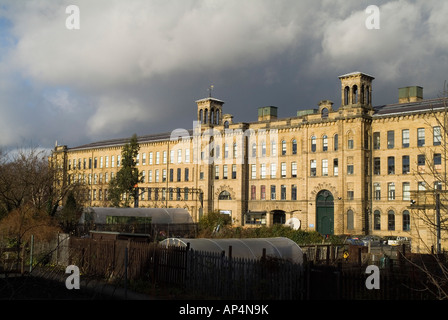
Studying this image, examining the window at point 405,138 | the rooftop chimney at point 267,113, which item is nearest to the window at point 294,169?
the rooftop chimney at point 267,113

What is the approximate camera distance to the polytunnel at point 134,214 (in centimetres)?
5333

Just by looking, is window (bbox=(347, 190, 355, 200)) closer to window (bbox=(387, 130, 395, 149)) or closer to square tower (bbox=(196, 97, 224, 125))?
window (bbox=(387, 130, 395, 149))

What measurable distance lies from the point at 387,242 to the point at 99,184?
55599 mm

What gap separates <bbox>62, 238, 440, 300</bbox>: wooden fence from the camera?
16500 millimetres

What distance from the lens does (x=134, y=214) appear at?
57.4 m

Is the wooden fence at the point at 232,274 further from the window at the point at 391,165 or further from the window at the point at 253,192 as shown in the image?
the window at the point at 253,192

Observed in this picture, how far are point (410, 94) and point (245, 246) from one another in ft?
151

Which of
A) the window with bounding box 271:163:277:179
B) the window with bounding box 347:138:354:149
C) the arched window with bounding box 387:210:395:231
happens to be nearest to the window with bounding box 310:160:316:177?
the window with bounding box 347:138:354:149

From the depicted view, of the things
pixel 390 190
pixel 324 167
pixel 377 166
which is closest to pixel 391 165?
pixel 377 166

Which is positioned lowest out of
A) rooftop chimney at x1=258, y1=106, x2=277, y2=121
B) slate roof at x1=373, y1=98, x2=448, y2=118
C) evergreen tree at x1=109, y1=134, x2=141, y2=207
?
evergreen tree at x1=109, y1=134, x2=141, y2=207

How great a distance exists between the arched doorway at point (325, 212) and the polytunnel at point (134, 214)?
1612cm

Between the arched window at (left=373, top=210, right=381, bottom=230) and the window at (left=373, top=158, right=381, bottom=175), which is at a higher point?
the window at (left=373, top=158, right=381, bottom=175)

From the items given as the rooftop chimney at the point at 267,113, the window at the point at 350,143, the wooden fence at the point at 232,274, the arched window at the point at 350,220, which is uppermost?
the rooftop chimney at the point at 267,113

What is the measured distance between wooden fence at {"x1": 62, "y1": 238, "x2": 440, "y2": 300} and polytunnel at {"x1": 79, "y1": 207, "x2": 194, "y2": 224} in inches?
1122
